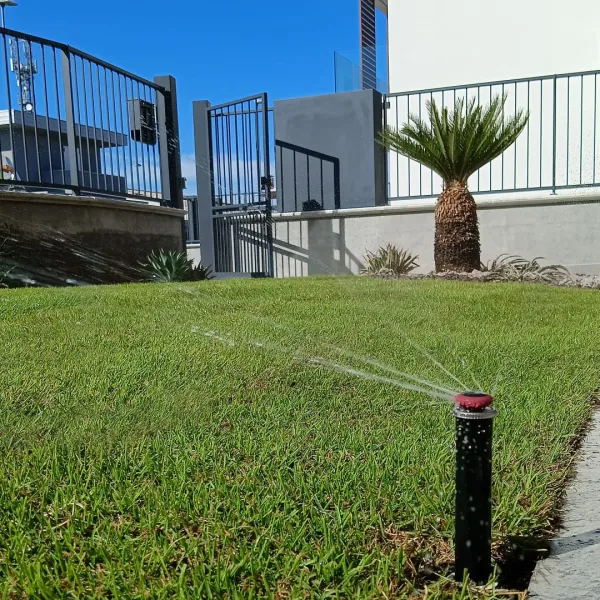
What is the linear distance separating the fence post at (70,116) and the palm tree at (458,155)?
4323 millimetres

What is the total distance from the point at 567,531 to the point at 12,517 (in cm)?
148

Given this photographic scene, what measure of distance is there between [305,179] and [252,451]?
9.64 m

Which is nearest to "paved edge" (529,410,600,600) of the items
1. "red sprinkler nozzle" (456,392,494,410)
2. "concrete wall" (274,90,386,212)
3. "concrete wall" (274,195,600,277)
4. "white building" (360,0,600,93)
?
"red sprinkler nozzle" (456,392,494,410)

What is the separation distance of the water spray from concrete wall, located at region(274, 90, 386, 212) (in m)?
9.51

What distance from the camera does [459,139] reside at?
7992 millimetres

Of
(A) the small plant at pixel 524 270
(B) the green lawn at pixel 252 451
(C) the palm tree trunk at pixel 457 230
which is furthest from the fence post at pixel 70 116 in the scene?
(A) the small plant at pixel 524 270

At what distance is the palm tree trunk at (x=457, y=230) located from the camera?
8.19 meters

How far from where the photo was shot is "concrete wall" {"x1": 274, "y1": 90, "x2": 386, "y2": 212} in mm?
10586

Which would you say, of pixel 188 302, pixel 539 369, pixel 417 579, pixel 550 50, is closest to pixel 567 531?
pixel 417 579

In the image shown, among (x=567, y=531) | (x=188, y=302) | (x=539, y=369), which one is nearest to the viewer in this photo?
(x=567, y=531)

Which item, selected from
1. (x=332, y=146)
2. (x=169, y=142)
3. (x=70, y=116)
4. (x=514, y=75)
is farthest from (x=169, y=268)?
(x=514, y=75)

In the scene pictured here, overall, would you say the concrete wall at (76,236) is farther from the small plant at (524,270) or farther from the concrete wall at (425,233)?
the small plant at (524,270)

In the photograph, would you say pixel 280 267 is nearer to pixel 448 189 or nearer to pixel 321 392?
pixel 448 189

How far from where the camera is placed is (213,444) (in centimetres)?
215
